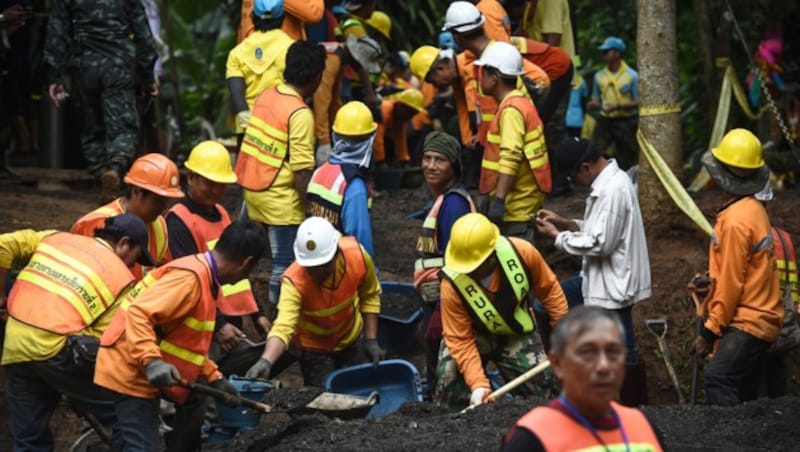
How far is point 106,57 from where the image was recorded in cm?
1124

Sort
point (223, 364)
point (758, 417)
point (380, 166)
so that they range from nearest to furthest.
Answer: point (758, 417)
point (223, 364)
point (380, 166)

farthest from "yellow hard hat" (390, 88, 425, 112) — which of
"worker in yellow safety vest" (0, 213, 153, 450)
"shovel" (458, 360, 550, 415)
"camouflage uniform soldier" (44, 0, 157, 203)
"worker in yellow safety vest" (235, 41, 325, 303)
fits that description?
"worker in yellow safety vest" (0, 213, 153, 450)

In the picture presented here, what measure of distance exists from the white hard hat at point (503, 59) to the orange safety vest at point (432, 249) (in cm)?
106

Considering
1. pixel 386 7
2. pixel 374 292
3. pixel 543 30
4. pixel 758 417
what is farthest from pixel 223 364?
pixel 386 7

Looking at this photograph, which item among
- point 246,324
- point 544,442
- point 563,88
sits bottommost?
point 246,324

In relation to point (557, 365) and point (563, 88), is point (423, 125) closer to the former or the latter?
point (563, 88)

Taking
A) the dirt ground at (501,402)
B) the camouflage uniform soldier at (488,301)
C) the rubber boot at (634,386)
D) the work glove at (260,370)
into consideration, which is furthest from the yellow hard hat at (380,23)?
the camouflage uniform soldier at (488,301)

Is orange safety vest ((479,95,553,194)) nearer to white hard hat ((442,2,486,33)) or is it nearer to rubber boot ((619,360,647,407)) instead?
white hard hat ((442,2,486,33))

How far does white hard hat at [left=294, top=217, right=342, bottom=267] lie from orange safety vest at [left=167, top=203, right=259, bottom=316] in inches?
20.6

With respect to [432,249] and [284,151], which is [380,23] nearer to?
[284,151]

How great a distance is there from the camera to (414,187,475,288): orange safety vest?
29.3 ft

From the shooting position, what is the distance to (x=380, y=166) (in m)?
14.4

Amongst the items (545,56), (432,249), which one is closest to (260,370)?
(432,249)

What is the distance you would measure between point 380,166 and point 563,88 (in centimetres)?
363
